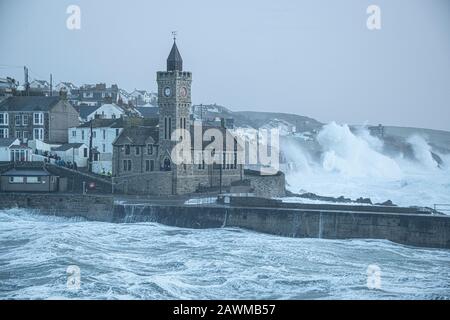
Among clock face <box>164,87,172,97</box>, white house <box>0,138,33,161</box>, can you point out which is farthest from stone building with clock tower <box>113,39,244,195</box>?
white house <box>0,138,33,161</box>

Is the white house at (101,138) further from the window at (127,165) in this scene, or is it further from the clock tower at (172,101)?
the clock tower at (172,101)

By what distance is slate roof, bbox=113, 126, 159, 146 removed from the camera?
50.9 meters

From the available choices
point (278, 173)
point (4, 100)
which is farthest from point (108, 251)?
point (4, 100)

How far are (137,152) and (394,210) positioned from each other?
61.9 ft

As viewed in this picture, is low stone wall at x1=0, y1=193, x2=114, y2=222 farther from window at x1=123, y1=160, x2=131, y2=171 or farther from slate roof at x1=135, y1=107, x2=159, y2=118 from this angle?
slate roof at x1=135, y1=107, x2=159, y2=118

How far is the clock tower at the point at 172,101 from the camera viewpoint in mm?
49312

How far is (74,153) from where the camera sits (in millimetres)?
55219

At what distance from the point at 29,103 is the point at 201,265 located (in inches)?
1310

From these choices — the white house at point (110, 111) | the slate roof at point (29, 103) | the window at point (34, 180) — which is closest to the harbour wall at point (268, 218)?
the window at point (34, 180)

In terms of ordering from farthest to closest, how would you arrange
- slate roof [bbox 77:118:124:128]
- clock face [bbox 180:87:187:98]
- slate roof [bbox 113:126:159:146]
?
slate roof [bbox 77:118:124:128]
slate roof [bbox 113:126:159:146]
clock face [bbox 180:87:187:98]

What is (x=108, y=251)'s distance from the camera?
114 feet

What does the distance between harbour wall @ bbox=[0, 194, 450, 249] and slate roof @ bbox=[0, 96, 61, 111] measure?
13.9 meters

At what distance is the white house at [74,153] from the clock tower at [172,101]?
876 cm

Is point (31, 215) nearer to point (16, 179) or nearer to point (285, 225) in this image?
point (16, 179)
